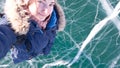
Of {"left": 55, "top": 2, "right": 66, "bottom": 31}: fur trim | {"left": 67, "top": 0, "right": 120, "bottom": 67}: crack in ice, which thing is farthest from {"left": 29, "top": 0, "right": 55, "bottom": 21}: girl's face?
{"left": 67, "top": 0, "right": 120, "bottom": 67}: crack in ice

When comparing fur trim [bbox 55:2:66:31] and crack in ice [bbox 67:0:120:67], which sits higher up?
crack in ice [bbox 67:0:120:67]

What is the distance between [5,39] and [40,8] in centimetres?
34

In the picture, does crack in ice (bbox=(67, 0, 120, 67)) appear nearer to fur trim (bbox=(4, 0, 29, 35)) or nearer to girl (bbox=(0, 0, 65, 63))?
girl (bbox=(0, 0, 65, 63))

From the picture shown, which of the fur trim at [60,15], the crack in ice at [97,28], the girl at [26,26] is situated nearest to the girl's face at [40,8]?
the girl at [26,26]

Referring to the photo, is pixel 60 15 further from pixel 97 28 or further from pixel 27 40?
pixel 97 28

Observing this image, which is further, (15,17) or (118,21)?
(118,21)

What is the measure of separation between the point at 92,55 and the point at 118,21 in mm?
329

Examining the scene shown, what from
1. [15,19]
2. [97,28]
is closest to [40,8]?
[15,19]

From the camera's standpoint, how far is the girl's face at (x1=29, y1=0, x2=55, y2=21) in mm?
1312

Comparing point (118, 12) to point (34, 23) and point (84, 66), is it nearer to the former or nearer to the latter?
point (84, 66)

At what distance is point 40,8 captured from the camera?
133cm

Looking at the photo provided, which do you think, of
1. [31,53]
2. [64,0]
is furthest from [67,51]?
[31,53]

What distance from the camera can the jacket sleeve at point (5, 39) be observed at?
1.01m

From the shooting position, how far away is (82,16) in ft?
8.54
